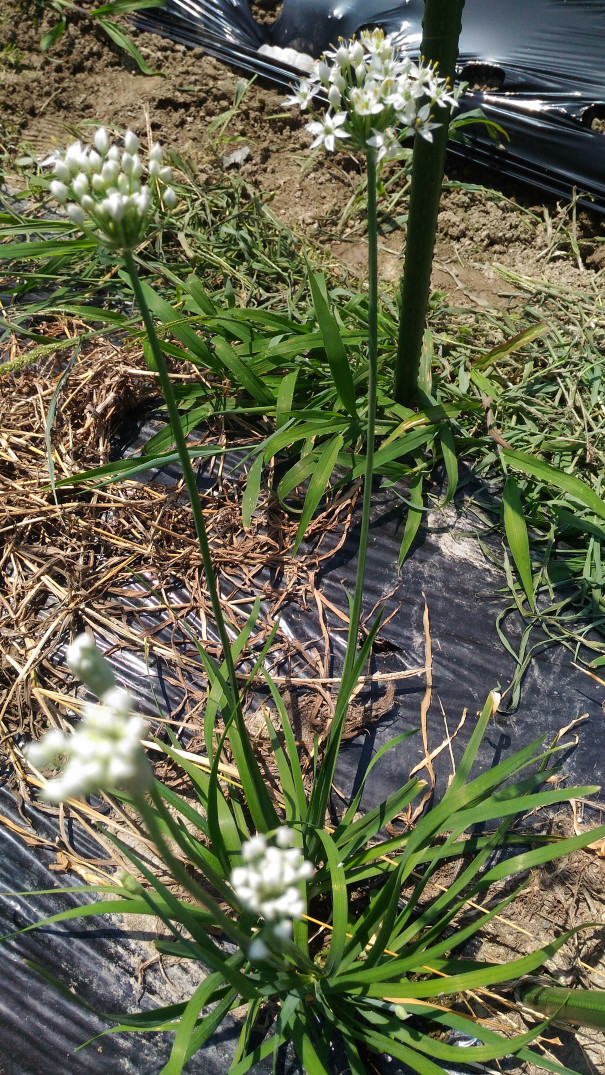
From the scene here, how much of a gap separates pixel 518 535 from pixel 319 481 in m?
0.50

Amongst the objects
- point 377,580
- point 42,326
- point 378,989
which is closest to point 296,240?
point 42,326

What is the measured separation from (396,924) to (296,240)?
7.05 ft

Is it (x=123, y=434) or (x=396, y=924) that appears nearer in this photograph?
(x=396, y=924)

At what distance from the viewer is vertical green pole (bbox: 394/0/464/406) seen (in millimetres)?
1373

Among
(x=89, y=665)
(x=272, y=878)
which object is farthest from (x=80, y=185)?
(x=272, y=878)

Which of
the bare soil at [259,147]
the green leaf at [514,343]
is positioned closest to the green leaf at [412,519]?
the green leaf at [514,343]

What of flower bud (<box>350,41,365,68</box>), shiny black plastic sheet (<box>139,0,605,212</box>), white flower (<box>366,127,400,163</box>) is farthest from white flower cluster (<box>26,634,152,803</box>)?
shiny black plastic sheet (<box>139,0,605,212</box>)

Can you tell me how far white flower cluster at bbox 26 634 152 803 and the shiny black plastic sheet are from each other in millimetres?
2526

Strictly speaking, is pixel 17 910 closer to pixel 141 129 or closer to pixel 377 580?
pixel 377 580

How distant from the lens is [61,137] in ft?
9.32

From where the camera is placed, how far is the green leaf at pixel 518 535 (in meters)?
1.60

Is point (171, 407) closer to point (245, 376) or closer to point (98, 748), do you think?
point (98, 748)

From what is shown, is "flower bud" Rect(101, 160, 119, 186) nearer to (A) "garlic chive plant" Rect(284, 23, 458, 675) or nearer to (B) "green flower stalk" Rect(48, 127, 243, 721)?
(B) "green flower stalk" Rect(48, 127, 243, 721)

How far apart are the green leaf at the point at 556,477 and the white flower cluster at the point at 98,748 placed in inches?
53.4
